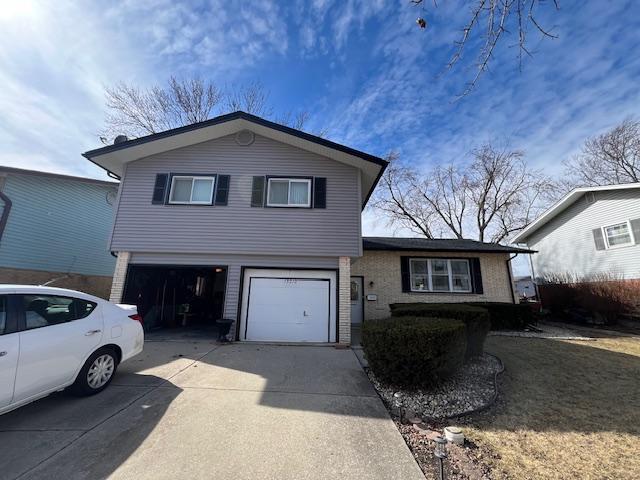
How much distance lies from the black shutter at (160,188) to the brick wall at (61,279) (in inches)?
267

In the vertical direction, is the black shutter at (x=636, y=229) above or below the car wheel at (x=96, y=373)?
above

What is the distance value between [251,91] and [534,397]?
18.8 meters

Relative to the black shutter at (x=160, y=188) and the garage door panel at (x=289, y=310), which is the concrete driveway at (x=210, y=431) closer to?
the garage door panel at (x=289, y=310)

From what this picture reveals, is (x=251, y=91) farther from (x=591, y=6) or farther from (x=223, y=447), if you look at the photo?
Result: (x=223, y=447)

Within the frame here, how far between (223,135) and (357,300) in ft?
26.7

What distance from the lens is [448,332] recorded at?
4.48m

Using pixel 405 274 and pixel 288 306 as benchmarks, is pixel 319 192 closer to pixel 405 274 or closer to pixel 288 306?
pixel 288 306

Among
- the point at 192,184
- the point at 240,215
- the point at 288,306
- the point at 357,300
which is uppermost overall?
the point at 192,184

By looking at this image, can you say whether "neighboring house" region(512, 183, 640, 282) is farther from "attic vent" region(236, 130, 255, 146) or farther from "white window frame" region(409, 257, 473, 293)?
"attic vent" region(236, 130, 255, 146)

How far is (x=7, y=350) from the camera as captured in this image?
2.94m

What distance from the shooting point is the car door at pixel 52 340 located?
313cm

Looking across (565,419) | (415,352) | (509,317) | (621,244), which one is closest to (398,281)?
(509,317)

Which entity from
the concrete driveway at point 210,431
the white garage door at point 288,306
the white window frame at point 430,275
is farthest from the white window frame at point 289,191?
the white window frame at point 430,275

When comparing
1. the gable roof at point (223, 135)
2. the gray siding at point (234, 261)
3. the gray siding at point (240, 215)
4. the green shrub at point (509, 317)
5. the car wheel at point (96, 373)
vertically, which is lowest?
the car wheel at point (96, 373)
